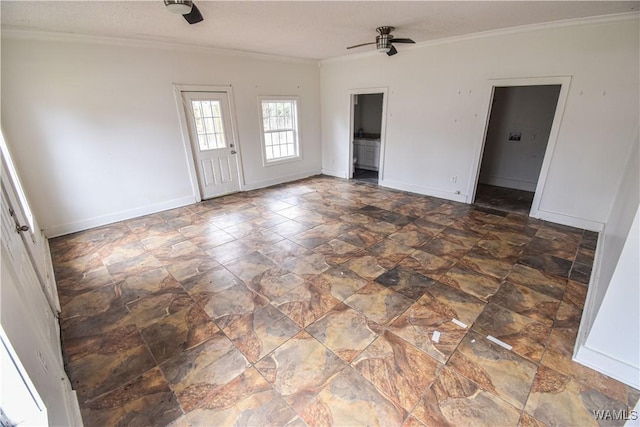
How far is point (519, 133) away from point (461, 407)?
598 centimetres

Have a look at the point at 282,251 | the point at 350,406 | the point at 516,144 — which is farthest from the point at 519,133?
the point at 350,406

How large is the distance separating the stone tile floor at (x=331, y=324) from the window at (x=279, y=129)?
2.75 m

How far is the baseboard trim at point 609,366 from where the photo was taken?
6.06 feet

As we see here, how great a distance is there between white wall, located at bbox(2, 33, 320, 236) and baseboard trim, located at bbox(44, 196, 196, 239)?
0.01m

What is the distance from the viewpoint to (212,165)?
5.60 m

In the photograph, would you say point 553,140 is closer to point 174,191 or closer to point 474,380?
point 474,380

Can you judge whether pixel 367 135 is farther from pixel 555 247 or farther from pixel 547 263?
pixel 547 263

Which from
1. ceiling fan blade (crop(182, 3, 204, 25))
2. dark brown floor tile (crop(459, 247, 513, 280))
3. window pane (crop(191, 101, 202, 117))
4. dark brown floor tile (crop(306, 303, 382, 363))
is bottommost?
dark brown floor tile (crop(306, 303, 382, 363))

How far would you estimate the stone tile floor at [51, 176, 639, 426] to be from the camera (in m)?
1.77

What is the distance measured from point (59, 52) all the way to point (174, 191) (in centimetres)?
241

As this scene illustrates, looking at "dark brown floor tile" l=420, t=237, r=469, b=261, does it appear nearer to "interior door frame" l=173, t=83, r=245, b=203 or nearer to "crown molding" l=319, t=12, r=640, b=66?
"crown molding" l=319, t=12, r=640, b=66

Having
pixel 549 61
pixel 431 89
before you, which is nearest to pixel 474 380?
pixel 549 61

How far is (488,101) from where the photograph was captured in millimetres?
4637

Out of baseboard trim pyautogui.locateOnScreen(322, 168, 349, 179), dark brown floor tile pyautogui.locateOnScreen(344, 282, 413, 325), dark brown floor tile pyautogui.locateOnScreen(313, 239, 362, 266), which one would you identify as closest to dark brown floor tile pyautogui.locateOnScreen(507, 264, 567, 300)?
dark brown floor tile pyautogui.locateOnScreen(344, 282, 413, 325)
